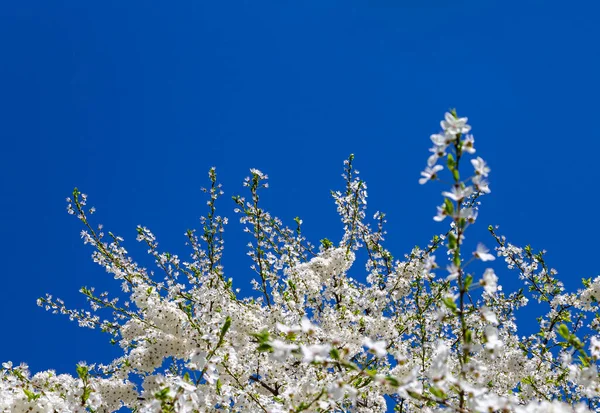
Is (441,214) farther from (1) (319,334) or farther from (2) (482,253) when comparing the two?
(1) (319,334)

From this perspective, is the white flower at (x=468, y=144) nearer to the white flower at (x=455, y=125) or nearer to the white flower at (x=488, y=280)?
the white flower at (x=455, y=125)

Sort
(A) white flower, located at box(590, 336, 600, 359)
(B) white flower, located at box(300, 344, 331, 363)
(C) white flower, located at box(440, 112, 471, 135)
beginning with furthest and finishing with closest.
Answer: (A) white flower, located at box(590, 336, 600, 359) < (C) white flower, located at box(440, 112, 471, 135) < (B) white flower, located at box(300, 344, 331, 363)

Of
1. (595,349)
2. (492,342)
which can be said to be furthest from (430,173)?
(595,349)

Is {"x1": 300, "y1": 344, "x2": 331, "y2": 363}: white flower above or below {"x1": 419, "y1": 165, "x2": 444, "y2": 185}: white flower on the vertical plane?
below

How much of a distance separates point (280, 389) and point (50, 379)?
2.90 meters

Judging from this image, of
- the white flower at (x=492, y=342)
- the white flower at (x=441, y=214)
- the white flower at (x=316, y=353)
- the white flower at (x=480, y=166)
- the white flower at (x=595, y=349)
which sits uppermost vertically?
the white flower at (x=480, y=166)

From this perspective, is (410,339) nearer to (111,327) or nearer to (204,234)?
(204,234)

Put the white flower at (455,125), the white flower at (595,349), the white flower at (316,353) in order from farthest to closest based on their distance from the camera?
the white flower at (595,349) → the white flower at (455,125) → the white flower at (316,353)

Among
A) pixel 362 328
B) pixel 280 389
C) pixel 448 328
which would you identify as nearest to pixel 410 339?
pixel 362 328

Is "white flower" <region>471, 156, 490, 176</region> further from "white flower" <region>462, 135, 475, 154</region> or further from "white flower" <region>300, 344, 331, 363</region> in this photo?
"white flower" <region>300, 344, 331, 363</region>

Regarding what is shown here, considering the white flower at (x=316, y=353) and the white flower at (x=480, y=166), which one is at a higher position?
the white flower at (x=480, y=166)

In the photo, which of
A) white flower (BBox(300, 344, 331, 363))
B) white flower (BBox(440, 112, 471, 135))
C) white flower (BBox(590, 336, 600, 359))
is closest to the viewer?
white flower (BBox(300, 344, 331, 363))

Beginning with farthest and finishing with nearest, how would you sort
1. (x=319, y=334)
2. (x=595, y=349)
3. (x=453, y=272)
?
1. (x=319, y=334)
2. (x=595, y=349)
3. (x=453, y=272)

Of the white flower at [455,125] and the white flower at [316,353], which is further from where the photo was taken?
the white flower at [455,125]
